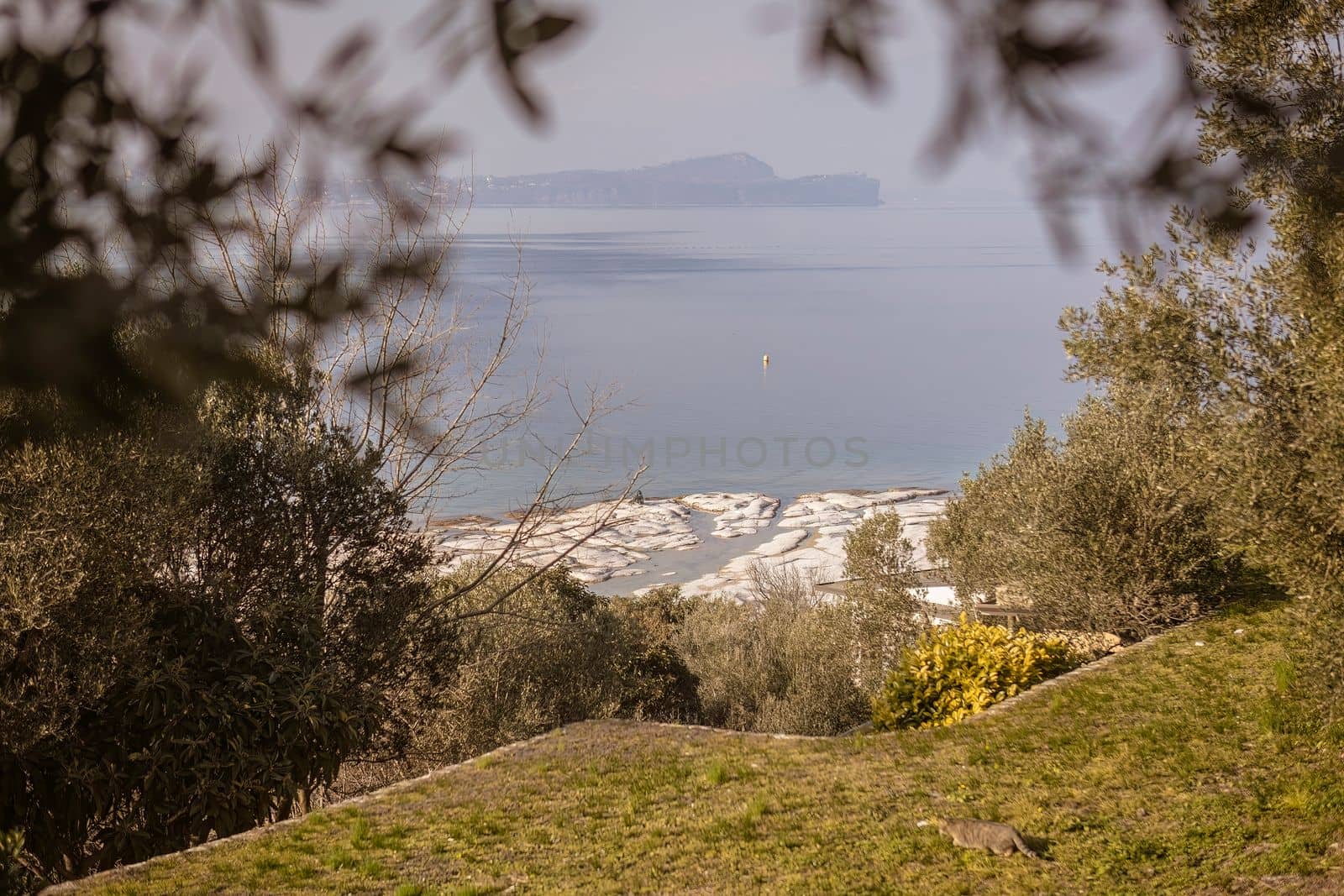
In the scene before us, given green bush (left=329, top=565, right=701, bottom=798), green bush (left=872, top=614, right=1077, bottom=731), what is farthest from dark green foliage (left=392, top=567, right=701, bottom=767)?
green bush (left=872, top=614, right=1077, bottom=731)

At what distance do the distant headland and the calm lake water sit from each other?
9cm

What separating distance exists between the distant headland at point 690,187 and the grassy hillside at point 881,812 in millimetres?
4866

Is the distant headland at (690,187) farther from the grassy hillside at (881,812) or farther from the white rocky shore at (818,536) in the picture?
the white rocky shore at (818,536)

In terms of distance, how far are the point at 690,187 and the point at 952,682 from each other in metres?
9.24

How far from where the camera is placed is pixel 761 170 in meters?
2.56

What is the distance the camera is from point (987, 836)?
6.80m

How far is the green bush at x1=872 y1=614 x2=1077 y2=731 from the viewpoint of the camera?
1105 centimetres

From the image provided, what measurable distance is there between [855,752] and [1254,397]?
15.2 ft

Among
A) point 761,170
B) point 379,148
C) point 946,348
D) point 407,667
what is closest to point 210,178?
point 379,148

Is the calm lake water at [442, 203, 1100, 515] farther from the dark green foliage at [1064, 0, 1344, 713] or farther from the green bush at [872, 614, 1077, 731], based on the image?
the green bush at [872, 614, 1077, 731]

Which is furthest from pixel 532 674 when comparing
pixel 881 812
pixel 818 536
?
pixel 818 536

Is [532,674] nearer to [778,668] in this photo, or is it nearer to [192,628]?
[778,668]

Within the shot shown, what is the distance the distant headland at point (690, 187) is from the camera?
2723 mm

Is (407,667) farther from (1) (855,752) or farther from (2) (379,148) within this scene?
(2) (379,148)
